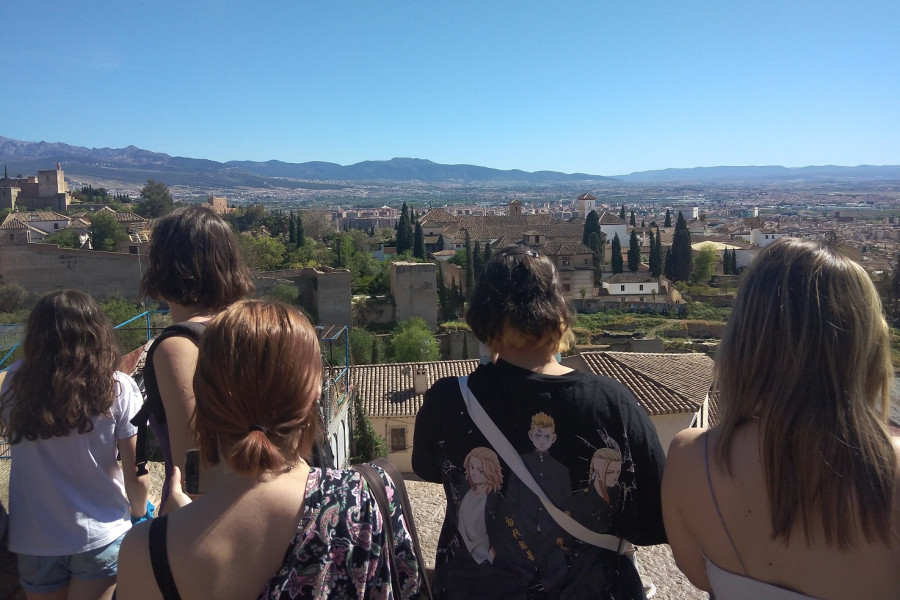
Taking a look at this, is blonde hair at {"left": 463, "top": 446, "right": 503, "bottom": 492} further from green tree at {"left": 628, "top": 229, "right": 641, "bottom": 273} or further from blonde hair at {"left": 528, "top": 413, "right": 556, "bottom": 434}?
green tree at {"left": 628, "top": 229, "right": 641, "bottom": 273}

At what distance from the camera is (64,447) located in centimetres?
205

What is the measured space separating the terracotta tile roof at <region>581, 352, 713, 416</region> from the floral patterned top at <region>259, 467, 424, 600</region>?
9088mm

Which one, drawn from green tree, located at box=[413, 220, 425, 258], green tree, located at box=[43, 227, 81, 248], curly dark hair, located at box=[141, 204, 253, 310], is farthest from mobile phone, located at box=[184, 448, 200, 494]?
green tree, located at box=[413, 220, 425, 258]

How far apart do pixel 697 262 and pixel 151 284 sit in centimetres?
4711

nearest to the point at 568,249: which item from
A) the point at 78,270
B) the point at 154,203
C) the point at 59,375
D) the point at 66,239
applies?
the point at 78,270

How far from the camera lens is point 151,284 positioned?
2.03 meters

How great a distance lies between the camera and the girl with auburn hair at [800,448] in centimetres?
128

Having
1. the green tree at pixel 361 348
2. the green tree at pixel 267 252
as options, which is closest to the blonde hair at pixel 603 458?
the green tree at pixel 361 348

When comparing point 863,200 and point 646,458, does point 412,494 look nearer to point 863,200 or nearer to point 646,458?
point 646,458

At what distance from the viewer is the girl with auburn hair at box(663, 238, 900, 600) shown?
1.28m

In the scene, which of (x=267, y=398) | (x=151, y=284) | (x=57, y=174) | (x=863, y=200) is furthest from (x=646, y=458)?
(x=863, y=200)

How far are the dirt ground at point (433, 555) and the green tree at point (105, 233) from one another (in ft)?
105

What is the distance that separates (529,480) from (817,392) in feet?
2.13

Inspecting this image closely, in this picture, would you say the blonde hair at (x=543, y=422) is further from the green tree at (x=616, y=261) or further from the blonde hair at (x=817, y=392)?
the green tree at (x=616, y=261)
